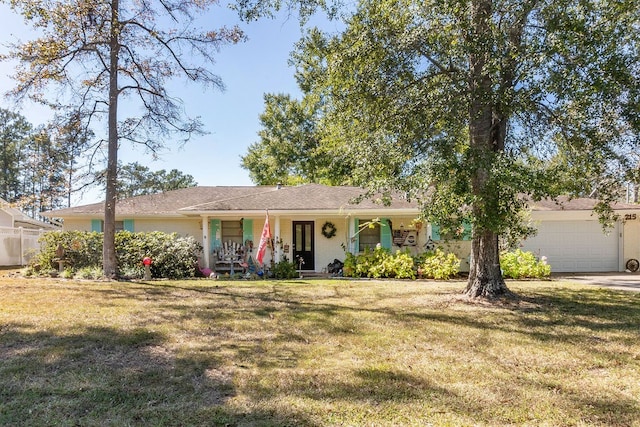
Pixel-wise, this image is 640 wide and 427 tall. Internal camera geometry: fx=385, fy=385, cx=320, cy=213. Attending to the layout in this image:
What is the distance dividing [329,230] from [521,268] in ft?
21.1

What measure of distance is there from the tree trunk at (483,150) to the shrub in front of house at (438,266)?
12.0 ft

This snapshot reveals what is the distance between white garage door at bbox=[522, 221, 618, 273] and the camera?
14.3 m

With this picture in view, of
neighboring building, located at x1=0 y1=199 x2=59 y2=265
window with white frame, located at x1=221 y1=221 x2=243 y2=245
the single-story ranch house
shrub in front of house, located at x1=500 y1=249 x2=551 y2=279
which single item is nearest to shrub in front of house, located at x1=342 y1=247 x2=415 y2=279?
the single-story ranch house

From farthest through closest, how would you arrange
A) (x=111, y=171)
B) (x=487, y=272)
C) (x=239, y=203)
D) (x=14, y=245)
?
(x=14, y=245), (x=239, y=203), (x=111, y=171), (x=487, y=272)

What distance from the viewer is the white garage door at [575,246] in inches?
563

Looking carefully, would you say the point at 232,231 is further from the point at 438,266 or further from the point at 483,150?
the point at 483,150

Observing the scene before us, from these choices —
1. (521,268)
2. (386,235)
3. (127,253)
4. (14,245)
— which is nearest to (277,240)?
(386,235)

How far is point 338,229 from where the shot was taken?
14.3 m

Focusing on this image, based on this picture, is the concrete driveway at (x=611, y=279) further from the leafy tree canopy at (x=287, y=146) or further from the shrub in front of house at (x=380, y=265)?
the leafy tree canopy at (x=287, y=146)

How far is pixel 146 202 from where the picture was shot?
15812 millimetres

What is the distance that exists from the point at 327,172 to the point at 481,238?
16333mm

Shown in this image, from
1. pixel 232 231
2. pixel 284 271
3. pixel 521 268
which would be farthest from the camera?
pixel 232 231

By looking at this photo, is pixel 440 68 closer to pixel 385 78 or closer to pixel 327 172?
pixel 385 78

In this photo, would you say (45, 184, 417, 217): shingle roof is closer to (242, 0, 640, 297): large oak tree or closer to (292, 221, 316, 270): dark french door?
(292, 221, 316, 270): dark french door
